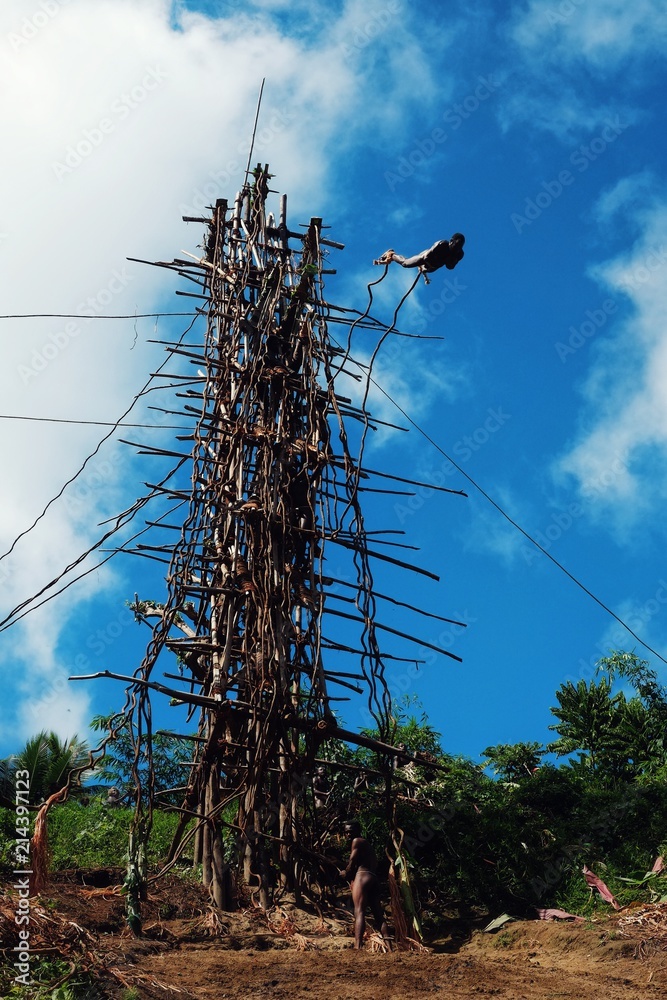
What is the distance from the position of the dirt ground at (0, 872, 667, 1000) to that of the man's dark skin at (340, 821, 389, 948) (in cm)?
12

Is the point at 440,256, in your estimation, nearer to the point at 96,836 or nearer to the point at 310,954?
the point at 310,954

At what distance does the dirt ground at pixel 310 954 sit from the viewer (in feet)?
17.9

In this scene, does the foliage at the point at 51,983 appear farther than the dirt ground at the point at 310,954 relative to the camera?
No

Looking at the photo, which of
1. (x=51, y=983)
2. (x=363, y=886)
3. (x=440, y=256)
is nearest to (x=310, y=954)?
(x=363, y=886)

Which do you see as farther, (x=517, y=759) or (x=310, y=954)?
(x=517, y=759)

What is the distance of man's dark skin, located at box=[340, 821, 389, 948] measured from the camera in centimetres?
668

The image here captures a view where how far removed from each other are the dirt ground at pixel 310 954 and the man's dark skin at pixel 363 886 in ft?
0.39

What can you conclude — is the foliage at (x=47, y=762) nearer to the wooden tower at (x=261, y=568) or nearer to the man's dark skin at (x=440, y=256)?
the wooden tower at (x=261, y=568)

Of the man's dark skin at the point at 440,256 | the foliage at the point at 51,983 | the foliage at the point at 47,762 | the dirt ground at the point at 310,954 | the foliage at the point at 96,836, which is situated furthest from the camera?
the foliage at the point at 47,762

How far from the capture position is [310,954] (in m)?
6.26

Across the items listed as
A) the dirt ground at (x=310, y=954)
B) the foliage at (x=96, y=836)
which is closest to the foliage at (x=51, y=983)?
the dirt ground at (x=310, y=954)

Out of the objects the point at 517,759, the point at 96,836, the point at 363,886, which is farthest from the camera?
the point at 517,759

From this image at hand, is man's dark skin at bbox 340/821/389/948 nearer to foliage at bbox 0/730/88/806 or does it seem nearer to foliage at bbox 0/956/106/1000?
foliage at bbox 0/956/106/1000

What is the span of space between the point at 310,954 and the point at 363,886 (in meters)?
0.65
